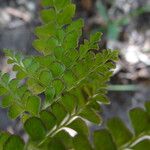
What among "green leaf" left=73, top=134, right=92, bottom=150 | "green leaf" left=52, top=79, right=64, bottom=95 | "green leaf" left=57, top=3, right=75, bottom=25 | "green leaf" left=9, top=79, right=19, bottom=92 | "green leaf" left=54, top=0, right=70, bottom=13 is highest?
"green leaf" left=54, top=0, right=70, bottom=13

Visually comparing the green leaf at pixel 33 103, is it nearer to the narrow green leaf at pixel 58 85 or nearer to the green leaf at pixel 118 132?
the narrow green leaf at pixel 58 85

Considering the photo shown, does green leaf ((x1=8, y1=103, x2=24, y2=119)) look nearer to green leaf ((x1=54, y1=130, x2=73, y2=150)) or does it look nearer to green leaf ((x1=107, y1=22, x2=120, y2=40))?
green leaf ((x1=54, y1=130, x2=73, y2=150))

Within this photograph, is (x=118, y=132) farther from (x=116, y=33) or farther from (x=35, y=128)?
(x=116, y=33)

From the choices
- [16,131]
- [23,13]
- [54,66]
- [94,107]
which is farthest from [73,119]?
[23,13]

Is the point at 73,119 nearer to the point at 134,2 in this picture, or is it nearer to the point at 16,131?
the point at 16,131

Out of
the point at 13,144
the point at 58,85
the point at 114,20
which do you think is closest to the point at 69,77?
the point at 58,85

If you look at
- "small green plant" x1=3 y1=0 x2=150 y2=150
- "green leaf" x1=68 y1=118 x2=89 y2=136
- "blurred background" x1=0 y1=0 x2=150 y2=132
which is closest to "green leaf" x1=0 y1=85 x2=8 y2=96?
"small green plant" x1=3 y1=0 x2=150 y2=150
